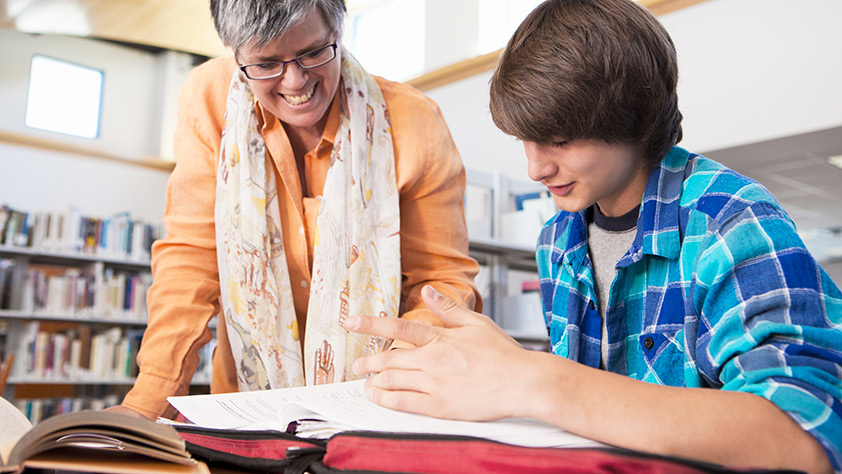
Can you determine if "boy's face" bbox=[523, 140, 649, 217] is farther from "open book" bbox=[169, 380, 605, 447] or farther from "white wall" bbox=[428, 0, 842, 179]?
"white wall" bbox=[428, 0, 842, 179]

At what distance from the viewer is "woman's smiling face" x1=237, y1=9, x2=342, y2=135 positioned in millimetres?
1026

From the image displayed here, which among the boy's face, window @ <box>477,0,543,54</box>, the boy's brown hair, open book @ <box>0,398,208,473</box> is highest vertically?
window @ <box>477,0,543,54</box>

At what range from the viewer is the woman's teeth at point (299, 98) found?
3.61ft

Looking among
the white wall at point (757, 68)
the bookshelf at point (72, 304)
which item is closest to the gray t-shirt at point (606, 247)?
the white wall at point (757, 68)

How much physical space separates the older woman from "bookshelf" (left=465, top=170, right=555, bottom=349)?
201 cm

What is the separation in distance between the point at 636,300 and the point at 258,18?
2.18 feet

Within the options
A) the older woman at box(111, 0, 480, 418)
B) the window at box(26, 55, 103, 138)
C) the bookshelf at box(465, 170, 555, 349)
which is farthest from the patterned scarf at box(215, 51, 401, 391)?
the window at box(26, 55, 103, 138)

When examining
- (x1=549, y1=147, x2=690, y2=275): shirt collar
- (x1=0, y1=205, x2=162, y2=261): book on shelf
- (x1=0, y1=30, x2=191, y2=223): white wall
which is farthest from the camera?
(x1=0, y1=30, x2=191, y2=223): white wall

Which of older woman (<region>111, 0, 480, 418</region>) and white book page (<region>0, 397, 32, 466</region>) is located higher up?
older woman (<region>111, 0, 480, 418</region>)

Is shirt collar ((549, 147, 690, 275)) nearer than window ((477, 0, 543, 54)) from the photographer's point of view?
Yes

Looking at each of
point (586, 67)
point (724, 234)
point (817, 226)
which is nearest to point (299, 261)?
point (586, 67)

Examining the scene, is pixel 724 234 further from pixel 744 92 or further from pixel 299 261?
pixel 744 92

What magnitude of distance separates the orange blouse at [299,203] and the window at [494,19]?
4.77 meters

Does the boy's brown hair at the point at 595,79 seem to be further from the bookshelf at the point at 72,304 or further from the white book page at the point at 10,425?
the bookshelf at the point at 72,304
